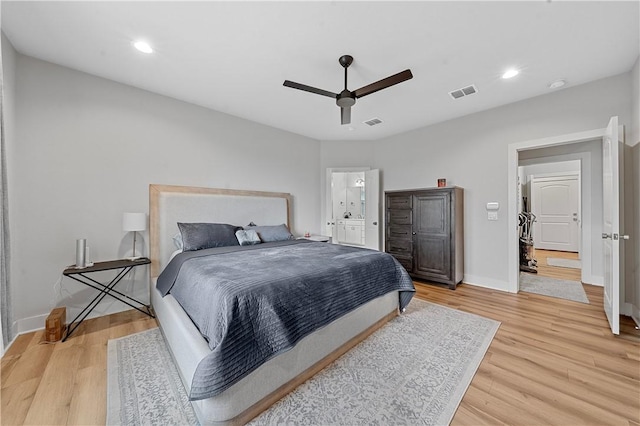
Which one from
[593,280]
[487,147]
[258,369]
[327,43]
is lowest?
[593,280]

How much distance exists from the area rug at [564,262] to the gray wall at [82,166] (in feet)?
23.9

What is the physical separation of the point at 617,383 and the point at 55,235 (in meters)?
5.13

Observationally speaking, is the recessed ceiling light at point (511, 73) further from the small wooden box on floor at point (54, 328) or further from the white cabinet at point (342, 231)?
the small wooden box on floor at point (54, 328)

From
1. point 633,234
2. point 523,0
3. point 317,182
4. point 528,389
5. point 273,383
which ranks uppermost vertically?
point 523,0

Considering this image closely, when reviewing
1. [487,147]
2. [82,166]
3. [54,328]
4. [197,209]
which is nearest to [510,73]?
[487,147]

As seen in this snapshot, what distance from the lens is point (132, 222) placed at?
9.30 feet

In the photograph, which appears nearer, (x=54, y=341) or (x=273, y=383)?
(x=273, y=383)

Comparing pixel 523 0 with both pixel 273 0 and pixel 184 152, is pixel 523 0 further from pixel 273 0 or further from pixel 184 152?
pixel 184 152

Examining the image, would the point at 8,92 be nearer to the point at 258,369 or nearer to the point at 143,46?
the point at 143,46

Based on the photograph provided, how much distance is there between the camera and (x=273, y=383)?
1588mm

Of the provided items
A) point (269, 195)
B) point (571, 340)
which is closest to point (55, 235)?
point (269, 195)

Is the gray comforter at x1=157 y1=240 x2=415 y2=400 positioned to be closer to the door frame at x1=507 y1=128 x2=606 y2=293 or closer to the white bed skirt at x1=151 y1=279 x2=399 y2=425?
the white bed skirt at x1=151 y1=279 x2=399 y2=425

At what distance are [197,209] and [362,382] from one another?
9.89 ft

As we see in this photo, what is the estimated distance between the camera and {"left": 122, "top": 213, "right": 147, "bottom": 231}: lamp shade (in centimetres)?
282
